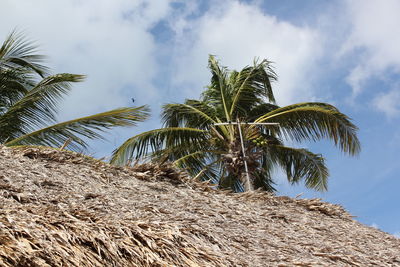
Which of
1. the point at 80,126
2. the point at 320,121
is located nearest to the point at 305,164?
the point at 320,121

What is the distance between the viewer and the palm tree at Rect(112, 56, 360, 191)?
488 inches

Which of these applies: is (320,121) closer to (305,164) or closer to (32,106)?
(305,164)

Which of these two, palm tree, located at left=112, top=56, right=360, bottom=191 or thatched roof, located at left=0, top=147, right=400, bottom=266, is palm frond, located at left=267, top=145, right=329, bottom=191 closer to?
palm tree, located at left=112, top=56, right=360, bottom=191

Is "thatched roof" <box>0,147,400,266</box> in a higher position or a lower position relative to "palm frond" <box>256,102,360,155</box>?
lower

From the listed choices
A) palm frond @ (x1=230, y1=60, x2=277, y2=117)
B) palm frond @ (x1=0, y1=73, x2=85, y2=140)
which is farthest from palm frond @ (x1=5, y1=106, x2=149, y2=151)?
palm frond @ (x1=230, y1=60, x2=277, y2=117)

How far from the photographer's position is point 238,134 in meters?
12.4

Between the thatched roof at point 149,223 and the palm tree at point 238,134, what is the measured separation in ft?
12.2

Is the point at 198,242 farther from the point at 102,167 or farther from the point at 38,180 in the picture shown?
the point at 102,167

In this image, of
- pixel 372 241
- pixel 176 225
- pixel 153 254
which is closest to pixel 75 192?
pixel 176 225

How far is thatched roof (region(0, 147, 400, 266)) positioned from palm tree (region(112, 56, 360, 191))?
12.2 feet

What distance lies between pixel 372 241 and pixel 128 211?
4542mm

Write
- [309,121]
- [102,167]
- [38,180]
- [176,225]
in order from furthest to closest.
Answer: [309,121] → [102,167] → [38,180] → [176,225]

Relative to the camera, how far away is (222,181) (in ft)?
44.9

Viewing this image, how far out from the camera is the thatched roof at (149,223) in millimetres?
3893
